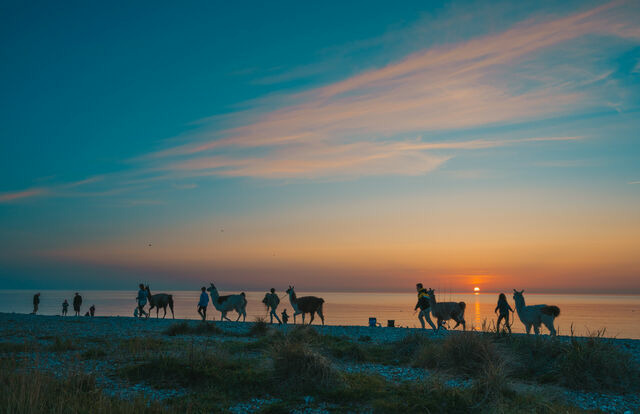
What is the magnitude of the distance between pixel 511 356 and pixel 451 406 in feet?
13.1

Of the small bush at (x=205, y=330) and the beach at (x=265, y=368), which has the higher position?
the beach at (x=265, y=368)

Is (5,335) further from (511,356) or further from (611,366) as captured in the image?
(611,366)

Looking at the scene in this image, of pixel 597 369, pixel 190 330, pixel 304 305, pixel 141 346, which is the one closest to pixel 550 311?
pixel 597 369

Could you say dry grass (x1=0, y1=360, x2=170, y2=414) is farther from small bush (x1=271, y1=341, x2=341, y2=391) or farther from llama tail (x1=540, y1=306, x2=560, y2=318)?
llama tail (x1=540, y1=306, x2=560, y2=318)

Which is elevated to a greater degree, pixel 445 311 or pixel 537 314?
pixel 537 314

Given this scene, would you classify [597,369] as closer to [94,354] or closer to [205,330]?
[94,354]

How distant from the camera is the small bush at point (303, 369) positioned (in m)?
9.02

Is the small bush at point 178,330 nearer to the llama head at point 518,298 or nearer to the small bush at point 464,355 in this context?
the small bush at point 464,355

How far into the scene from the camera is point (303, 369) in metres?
9.31

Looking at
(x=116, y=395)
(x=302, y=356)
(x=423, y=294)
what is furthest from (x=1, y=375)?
(x=423, y=294)

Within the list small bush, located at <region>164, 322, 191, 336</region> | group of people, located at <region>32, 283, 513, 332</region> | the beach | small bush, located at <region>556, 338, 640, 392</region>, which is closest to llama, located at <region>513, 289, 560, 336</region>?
group of people, located at <region>32, 283, 513, 332</region>

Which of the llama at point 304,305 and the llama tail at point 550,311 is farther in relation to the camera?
the llama at point 304,305

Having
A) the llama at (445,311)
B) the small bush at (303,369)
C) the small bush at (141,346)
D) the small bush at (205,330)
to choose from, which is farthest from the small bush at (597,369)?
the small bush at (205,330)

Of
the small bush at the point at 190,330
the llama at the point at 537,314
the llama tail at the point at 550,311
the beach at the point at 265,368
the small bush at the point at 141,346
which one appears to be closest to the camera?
the beach at the point at 265,368
